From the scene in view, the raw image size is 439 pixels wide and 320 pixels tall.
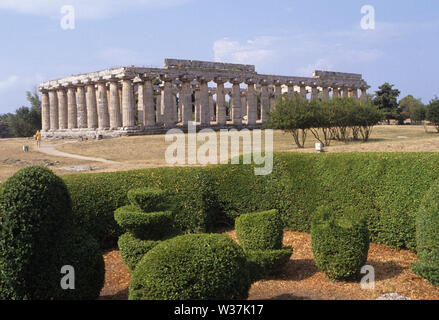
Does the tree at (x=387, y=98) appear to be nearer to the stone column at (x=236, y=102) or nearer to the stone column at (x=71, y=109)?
the stone column at (x=236, y=102)

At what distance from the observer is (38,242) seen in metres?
6.96

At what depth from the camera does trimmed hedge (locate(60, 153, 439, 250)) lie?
10617 millimetres

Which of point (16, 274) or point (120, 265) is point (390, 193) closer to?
point (120, 265)

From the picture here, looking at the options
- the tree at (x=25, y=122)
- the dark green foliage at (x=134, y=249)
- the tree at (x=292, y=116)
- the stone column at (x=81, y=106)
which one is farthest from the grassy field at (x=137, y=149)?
the tree at (x=25, y=122)

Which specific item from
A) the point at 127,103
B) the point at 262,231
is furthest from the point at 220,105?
the point at 262,231

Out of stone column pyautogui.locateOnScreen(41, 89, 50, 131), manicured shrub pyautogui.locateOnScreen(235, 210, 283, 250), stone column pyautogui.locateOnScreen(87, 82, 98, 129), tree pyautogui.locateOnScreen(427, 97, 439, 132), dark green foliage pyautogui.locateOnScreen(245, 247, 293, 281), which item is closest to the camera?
dark green foliage pyautogui.locateOnScreen(245, 247, 293, 281)

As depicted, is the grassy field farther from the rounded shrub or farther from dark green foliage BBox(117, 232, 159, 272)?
the rounded shrub

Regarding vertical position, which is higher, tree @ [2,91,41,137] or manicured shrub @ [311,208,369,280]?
tree @ [2,91,41,137]

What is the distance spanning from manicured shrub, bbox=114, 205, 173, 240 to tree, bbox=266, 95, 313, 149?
3421cm

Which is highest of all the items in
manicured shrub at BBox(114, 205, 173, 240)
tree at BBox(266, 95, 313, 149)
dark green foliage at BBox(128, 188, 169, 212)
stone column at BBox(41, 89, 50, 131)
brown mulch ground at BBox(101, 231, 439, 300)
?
stone column at BBox(41, 89, 50, 131)

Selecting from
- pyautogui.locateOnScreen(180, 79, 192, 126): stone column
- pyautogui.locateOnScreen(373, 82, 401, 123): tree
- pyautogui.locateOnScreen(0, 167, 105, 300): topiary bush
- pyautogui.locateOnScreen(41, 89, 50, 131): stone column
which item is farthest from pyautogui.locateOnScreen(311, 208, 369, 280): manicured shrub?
pyautogui.locateOnScreen(373, 82, 401, 123): tree

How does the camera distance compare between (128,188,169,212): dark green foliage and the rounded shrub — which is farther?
Result: (128,188,169,212): dark green foliage

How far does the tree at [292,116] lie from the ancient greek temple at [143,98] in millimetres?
11479

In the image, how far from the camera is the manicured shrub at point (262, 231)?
9836mm
